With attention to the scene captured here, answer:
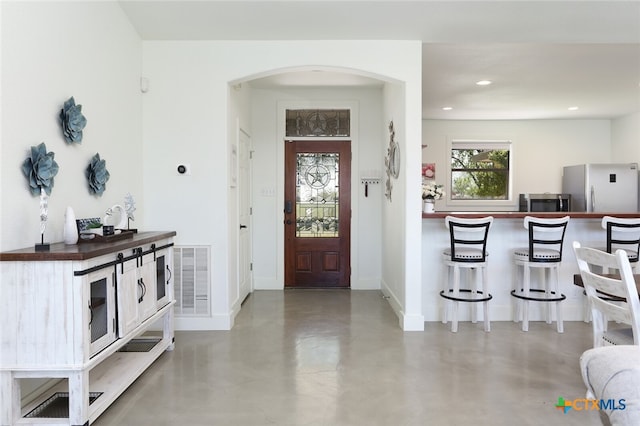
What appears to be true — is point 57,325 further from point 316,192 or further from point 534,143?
point 534,143

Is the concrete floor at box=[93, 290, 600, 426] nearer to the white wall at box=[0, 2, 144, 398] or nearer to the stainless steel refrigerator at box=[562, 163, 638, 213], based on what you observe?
the white wall at box=[0, 2, 144, 398]

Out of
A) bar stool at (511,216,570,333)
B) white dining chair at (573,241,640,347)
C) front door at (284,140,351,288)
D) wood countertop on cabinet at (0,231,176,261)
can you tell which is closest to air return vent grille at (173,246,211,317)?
wood countertop on cabinet at (0,231,176,261)

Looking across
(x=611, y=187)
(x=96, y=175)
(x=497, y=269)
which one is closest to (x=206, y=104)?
(x=96, y=175)

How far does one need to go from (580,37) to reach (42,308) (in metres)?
4.52

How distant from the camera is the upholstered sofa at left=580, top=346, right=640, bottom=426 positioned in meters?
1.03

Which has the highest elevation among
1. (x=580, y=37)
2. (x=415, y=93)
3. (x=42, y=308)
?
(x=580, y=37)

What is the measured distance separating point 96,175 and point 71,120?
0.49 meters

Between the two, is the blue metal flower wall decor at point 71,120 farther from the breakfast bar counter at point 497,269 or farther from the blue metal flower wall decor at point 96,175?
the breakfast bar counter at point 497,269

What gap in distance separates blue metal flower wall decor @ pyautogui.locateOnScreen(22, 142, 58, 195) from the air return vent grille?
1.70 meters

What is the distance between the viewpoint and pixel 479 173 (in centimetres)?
773

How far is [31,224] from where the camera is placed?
2506mm

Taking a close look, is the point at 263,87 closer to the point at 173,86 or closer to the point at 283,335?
the point at 173,86

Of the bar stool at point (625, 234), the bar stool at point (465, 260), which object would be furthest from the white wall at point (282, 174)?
the bar stool at point (625, 234)

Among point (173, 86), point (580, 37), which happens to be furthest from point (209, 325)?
point (580, 37)
